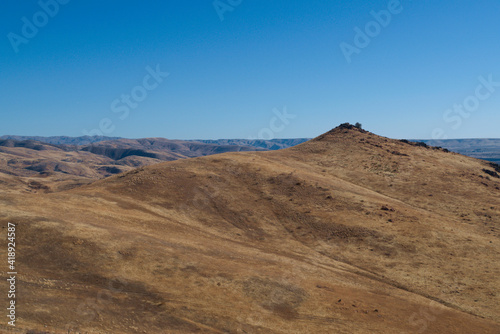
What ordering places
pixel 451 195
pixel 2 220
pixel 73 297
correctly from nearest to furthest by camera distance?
1. pixel 73 297
2. pixel 2 220
3. pixel 451 195

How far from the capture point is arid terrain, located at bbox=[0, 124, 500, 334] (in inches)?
817

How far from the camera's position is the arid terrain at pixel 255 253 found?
20.8m

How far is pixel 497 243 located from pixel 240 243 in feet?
103

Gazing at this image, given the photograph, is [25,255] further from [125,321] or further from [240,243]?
[240,243]

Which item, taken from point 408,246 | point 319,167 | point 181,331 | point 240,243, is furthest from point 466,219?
point 181,331

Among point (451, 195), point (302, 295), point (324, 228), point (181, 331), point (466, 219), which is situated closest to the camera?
point (181, 331)

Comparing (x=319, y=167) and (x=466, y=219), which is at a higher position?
(x=319, y=167)

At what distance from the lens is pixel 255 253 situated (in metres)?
32.4

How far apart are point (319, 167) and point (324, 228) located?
29.8 meters

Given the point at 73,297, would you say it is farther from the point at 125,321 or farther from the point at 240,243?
the point at 240,243

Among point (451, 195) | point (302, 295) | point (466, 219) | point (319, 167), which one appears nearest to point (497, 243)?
point (466, 219)

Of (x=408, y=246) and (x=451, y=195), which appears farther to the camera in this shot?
(x=451, y=195)

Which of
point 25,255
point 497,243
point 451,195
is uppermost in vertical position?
point 451,195

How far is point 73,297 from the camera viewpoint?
66.1 feet
